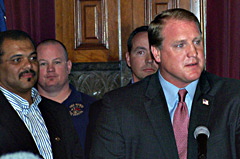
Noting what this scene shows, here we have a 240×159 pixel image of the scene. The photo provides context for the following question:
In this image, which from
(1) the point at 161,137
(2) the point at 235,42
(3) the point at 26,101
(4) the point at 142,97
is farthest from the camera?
(2) the point at 235,42

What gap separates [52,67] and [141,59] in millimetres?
814

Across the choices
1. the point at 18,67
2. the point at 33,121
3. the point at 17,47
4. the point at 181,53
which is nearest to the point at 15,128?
the point at 33,121

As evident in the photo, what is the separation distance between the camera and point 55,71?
11.0 feet

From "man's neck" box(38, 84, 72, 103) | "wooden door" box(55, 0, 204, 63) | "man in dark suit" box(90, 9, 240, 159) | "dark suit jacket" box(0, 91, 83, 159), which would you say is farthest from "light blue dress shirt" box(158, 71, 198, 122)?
"wooden door" box(55, 0, 204, 63)

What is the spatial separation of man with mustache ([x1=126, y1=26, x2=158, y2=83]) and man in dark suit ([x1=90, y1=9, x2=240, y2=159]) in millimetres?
999

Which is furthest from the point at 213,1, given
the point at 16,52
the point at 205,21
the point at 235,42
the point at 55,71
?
the point at 16,52

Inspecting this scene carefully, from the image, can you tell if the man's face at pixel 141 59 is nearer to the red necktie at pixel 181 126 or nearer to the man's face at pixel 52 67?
the man's face at pixel 52 67

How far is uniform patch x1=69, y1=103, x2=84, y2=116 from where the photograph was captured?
318 centimetres

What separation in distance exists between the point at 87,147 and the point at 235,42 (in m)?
1.88

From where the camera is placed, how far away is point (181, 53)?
6.77 feet

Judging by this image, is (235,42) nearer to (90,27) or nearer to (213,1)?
(213,1)

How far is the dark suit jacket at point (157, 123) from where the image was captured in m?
1.90

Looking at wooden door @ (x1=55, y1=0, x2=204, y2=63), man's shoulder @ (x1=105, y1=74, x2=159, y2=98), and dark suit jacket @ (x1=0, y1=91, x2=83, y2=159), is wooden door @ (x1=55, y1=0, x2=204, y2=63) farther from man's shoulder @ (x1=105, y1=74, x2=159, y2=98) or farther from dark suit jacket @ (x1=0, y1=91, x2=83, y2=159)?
man's shoulder @ (x1=105, y1=74, x2=159, y2=98)

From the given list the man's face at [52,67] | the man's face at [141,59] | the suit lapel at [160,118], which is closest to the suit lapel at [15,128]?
the suit lapel at [160,118]
